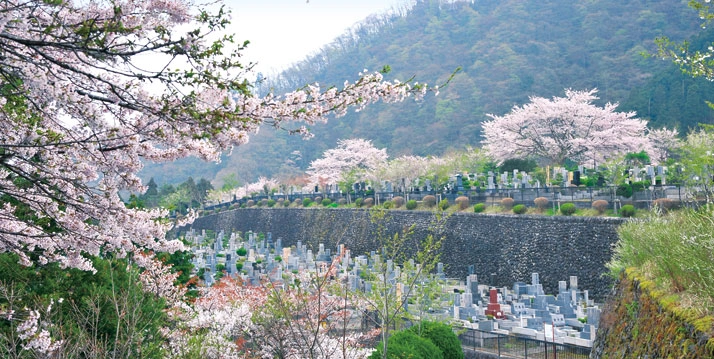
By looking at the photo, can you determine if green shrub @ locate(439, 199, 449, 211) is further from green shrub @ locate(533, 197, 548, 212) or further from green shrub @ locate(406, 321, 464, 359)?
green shrub @ locate(406, 321, 464, 359)

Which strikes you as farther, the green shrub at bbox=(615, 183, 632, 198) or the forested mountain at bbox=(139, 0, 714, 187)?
the forested mountain at bbox=(139, 0, 714, 187)

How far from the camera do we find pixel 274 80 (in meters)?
126

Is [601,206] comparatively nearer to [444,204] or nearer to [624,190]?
[624,190]

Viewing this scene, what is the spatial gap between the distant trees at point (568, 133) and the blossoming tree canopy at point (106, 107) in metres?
38.7

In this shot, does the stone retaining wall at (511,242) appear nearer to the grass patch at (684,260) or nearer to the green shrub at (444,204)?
the green shrub at (444,204)

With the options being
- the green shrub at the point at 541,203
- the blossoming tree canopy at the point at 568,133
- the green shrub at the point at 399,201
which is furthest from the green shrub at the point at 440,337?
the blossoming tree canopy at the point at 568,133

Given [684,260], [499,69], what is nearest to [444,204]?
[684,260]

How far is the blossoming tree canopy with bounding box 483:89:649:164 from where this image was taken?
4181cm

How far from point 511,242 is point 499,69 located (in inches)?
2309

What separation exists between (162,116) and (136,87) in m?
0.57

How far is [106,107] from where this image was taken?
5742 mm

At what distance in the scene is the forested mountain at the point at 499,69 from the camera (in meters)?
64.1

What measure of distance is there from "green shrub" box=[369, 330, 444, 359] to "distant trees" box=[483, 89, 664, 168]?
106ft

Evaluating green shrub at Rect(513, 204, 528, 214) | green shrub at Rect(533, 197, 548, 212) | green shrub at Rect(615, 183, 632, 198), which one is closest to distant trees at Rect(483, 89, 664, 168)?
green shrub at Rect(533, 197, 548, 212)
